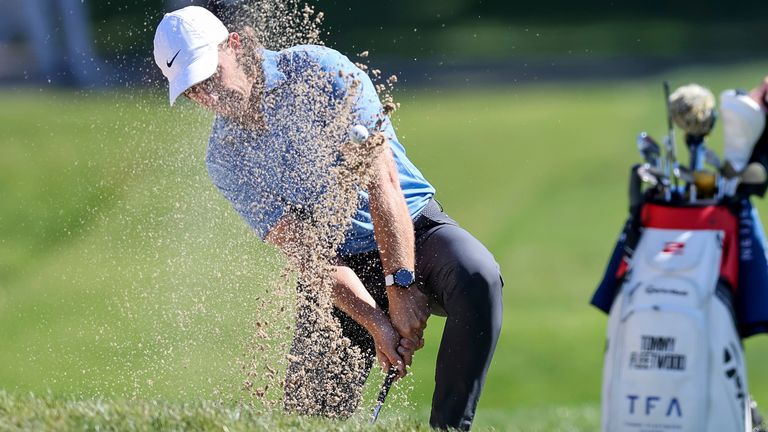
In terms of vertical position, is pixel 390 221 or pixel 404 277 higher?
pixel 390 221

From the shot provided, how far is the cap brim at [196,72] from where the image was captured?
475 cm

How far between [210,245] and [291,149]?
156 centimetres

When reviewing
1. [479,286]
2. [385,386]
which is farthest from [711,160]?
[385,386]

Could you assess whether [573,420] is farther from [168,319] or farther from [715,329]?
[715,329]

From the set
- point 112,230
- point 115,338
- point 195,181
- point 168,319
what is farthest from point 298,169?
point 112,230

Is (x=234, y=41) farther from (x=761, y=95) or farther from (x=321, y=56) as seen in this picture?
(x=761, y=95)

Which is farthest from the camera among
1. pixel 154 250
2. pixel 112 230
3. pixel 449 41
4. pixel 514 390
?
Result: pixel 449 41

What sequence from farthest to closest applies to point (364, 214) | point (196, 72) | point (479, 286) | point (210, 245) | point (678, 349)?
1. point (210, 245)
2. point (364, 214)
3. point (196, 72)
4. point (479, 286)
5. point (678, 349)

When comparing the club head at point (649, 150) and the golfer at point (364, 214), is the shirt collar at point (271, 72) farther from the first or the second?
the club head at point (649, 150)

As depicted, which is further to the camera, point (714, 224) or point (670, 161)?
point (670, 161)

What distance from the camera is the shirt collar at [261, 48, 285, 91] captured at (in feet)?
16.1

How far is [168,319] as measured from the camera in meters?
6.97

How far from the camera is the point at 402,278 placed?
4.71 meters

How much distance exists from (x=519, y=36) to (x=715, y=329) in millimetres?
21764
